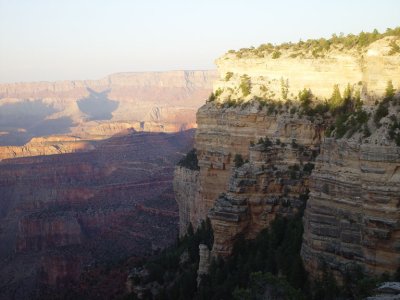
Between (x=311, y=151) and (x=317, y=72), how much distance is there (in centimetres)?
281

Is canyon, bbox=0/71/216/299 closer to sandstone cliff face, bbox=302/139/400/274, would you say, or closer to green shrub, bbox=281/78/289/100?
green shrub, bbox=281/78/289/100

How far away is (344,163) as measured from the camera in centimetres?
1805

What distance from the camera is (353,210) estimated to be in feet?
58.4

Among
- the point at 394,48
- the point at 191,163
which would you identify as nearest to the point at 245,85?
the point at 394,48

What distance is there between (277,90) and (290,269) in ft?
25.5

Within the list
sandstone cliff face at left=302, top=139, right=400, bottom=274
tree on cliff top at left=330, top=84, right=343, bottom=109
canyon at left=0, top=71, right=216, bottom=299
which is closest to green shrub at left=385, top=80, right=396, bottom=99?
sandstone cliff face at left=302, top=139, right=400, bottom=274

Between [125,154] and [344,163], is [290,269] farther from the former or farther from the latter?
[125,154]

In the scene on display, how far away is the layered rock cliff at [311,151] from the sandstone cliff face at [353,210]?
1.1 inches

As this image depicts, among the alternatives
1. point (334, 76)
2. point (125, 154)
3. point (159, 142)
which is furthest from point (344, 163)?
point (159, 142)

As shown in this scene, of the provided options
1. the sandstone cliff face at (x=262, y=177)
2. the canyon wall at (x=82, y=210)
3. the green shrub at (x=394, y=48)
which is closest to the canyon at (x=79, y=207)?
the canyon wall at (x=82, y=210)

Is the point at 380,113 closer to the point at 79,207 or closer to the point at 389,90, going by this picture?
the point at 389,90

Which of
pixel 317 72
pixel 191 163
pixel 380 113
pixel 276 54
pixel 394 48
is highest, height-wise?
pixel 394 48

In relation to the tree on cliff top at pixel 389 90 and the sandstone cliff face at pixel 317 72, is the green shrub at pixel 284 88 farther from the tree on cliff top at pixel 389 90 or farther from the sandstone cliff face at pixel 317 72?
the tree on cliff top at pixel 389 90

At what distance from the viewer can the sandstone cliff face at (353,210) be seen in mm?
16781
